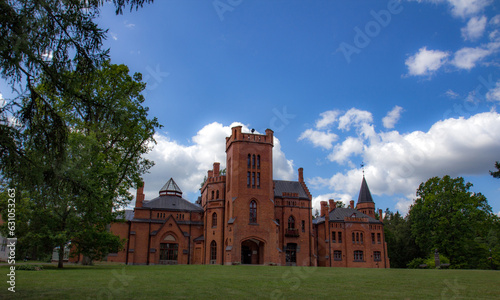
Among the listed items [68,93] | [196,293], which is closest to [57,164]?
[68,93]

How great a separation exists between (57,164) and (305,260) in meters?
38.8

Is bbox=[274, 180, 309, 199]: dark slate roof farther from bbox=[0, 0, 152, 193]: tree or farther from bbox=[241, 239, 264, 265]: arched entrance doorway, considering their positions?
bbox=[0, 0, 152, 193]: tree

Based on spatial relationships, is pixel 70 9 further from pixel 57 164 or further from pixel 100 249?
pixel 100 249

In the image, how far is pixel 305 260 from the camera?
42.9 meters

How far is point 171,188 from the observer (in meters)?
48.5

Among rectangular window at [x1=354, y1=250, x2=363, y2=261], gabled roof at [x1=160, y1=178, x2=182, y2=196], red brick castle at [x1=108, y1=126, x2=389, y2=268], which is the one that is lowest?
rectangular window at [x1=354, y1=250, x2=363, y2=261]

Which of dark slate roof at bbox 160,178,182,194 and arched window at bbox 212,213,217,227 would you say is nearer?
arched window at bbox 212,213,217,227

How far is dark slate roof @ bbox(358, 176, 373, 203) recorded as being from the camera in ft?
180

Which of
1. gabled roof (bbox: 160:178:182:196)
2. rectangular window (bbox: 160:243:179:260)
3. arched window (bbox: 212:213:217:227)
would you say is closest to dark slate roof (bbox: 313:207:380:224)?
arched window (bbox: 212:213:217:227)

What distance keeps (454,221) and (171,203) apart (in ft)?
110

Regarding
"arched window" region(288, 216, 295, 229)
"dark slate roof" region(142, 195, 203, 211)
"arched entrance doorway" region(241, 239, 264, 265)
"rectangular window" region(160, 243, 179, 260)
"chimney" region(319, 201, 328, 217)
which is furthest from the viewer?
"chimney" region(319, 201, 328, 217)

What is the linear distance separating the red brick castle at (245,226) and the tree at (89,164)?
1444 cm

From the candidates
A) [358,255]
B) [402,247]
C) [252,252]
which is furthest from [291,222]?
[402,247]

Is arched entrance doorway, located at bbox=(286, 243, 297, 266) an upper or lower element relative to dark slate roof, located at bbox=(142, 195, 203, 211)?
lower
